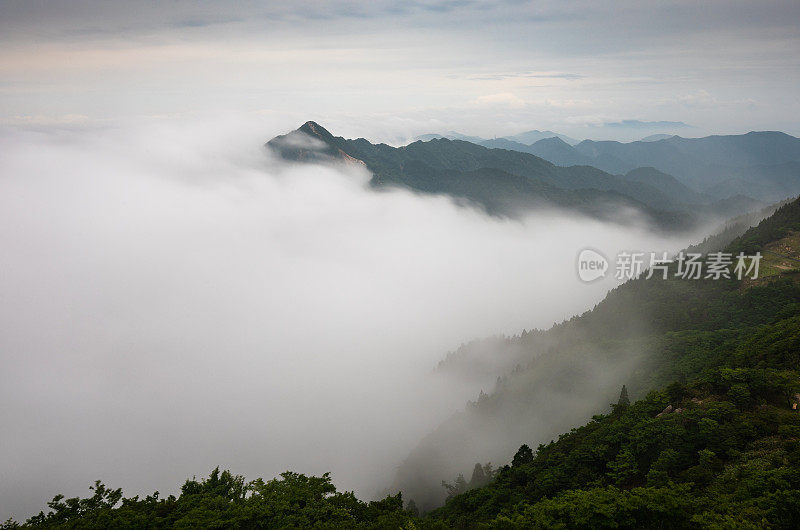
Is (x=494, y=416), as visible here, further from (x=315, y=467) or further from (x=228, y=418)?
(x=228, y=418)

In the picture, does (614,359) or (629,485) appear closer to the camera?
(629,485)

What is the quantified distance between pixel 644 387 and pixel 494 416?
158 ft

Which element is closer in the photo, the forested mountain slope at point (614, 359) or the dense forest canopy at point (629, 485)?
the dense forest canopy at point (629, 485)

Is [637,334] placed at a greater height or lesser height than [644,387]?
greater

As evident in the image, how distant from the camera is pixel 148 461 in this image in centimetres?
16462

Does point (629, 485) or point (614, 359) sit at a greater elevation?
point (614, 359)

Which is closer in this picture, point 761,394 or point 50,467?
point 761,394

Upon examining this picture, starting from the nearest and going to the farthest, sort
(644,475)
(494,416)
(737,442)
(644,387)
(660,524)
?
(660,524), (737,442), (644,475), (644,387), (494,416)

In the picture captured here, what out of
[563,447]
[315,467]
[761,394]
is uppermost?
[761,394]

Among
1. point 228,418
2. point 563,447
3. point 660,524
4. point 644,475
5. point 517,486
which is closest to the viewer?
point 660,524

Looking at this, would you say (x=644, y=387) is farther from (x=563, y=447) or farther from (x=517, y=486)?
(x=517, y=486)

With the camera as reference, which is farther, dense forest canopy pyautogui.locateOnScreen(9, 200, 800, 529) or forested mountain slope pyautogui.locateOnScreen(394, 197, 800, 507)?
forested mountain slope pyautogui.locateOnScreen(394, 197, 800, 507)

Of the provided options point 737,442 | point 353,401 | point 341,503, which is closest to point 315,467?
point 353,401

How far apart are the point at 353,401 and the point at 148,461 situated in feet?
273
